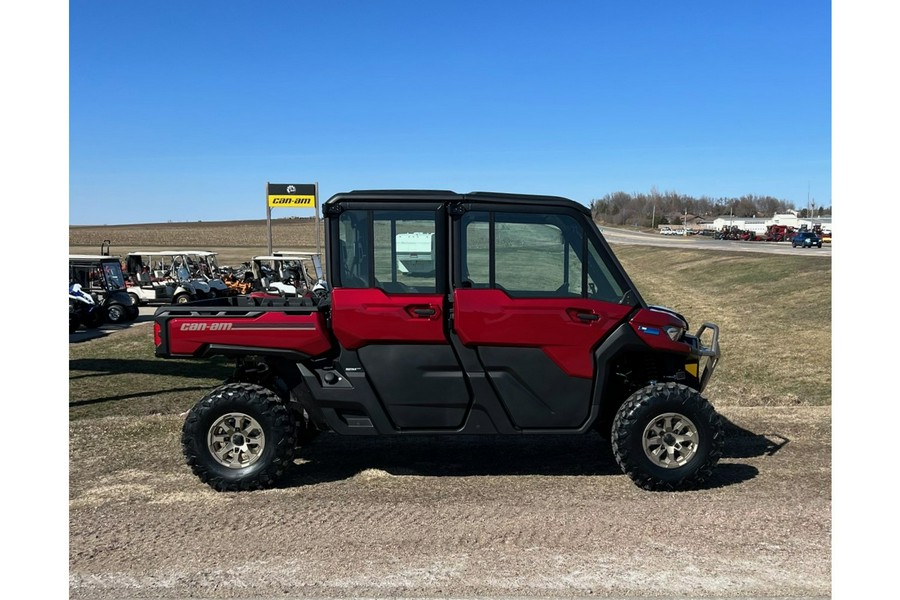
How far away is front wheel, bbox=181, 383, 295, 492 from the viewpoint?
5.64 meters

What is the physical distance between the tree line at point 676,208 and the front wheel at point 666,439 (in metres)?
139

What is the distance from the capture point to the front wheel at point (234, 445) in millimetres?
5641

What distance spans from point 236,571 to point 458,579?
1179mm

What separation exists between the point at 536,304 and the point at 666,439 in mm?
1327

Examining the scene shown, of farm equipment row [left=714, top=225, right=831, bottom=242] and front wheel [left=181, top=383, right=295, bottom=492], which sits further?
farm equipment row [left=714, top=225, right=831, bottom=242]

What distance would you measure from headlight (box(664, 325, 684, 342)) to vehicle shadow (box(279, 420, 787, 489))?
3.51 ft

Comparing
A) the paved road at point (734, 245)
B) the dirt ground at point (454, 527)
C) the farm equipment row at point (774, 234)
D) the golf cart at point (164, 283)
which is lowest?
the dirt ground at point (454, 527)

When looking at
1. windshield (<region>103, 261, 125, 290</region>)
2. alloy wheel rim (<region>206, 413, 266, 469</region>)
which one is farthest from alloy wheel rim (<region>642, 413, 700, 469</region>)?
windshield (<region>103, 261, 125, 290</region>)

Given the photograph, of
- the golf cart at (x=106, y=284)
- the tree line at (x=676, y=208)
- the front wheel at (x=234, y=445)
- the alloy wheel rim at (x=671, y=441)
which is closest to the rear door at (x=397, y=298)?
the front wheel at (x=234, y=445)

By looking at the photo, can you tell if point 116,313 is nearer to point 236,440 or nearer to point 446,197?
point 236,440

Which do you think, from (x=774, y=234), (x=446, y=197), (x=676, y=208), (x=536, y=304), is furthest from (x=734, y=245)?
(x=676, y=208)

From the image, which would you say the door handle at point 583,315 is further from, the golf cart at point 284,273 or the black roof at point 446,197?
the golf cart at point 284,273

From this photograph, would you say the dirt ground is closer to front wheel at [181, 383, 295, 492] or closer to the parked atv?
front wheel at [181, 383, 295, 492]

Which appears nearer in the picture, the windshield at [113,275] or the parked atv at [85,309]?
the parked atv at [85,309]
